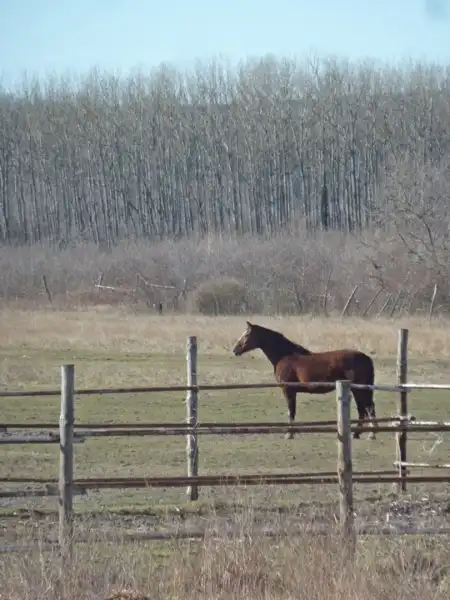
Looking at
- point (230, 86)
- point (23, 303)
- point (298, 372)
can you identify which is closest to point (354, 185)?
point (230, 86)

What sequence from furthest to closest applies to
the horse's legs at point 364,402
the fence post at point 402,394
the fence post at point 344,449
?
1. the horse's legs at point 364,402
2. the fence post at point 402,394
3. the fence post at point 344,449

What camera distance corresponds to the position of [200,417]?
58.7 ft

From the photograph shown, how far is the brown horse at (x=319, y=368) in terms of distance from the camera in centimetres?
1647

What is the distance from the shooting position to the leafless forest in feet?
192

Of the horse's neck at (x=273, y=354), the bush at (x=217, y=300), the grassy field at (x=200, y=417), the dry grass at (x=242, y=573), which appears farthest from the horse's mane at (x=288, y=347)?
the bush at (x=217, y=300)

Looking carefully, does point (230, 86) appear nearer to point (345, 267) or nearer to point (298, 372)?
point (345, 267)

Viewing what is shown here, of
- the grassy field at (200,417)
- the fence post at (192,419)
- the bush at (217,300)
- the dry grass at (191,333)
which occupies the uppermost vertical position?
the fence post at (192,419)

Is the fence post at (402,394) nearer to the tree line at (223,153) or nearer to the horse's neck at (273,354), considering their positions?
the horse's neck at (273,354)

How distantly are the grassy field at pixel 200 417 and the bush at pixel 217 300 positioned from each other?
173 inches

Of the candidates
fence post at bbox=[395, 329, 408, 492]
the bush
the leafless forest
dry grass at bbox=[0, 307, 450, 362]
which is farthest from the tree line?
fence post at bbox=[395, 329, 408, 492]

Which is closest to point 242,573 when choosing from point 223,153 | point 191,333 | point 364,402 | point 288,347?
point 364,402

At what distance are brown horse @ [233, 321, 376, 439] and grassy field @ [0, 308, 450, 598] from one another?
65cm

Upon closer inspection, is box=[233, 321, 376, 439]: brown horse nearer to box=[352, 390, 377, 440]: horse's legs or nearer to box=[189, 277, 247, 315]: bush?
box=[352, 390, 377, 440]: horse's legs

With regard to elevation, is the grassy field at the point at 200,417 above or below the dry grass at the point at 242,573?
below
